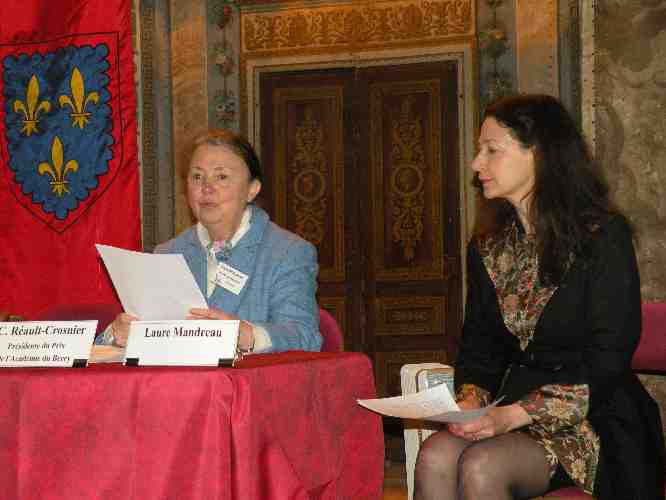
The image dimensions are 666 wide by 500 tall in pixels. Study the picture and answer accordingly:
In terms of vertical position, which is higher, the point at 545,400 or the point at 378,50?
the point at 378,50

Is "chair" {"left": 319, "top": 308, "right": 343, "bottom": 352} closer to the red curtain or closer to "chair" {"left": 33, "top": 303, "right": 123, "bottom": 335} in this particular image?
"chair" {"left": 33, "top": 303, "right": 123, "bottom": 335}

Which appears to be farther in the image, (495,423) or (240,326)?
(240,326)

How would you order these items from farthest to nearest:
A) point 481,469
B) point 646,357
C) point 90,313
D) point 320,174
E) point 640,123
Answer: point 320,174 < point 640,123 < point 90,313 < point 646,357 < point 481,469

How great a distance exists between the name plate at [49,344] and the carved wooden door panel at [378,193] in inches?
196

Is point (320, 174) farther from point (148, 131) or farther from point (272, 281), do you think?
point (272, 281)

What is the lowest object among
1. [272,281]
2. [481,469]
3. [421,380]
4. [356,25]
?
[481,469]

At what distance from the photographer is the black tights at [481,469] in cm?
239

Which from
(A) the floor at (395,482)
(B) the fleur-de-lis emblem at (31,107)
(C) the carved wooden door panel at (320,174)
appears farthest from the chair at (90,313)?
(C) the carved wooden door panel at (320,174)

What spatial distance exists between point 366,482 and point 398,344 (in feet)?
14.9

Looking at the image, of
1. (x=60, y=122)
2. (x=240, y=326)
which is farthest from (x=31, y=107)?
(x=240, y=326)

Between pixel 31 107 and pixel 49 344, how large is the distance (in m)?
4.30

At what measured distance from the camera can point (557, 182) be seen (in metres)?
2.73

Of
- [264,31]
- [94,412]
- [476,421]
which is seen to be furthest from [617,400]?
[264,31]

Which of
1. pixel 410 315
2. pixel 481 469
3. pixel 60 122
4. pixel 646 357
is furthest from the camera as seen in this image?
pixel 410 315
